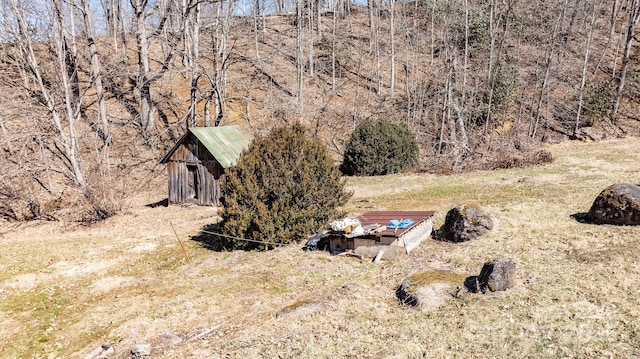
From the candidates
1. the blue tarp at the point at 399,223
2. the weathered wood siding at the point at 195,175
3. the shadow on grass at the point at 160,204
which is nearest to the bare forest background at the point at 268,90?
the shadow on grass at the point at 160,204

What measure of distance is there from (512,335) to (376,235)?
16.6 ft

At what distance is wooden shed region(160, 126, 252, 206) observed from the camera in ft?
68.9

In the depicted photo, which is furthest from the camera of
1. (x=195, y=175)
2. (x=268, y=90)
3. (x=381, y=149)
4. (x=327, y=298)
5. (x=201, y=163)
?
(x=268, y=90)

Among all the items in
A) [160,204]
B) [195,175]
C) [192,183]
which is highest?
[195,175]

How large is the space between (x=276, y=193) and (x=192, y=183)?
999cm

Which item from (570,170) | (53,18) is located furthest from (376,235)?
(53,18)

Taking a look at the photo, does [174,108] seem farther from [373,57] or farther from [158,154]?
[373,57]

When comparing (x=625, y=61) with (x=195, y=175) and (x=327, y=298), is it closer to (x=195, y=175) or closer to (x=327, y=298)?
(x=195, y=175)

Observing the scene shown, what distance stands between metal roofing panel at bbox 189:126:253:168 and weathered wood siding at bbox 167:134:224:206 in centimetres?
44

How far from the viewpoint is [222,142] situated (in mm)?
21719

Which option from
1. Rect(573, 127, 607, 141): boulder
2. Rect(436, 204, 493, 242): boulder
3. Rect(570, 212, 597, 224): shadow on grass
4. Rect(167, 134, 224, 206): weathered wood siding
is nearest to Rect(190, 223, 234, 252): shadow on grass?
Rect(167, 134, 224, 206): weathered wood siding

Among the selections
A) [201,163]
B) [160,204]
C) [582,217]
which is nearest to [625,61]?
[582,217]

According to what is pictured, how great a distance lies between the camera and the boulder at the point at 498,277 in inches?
352

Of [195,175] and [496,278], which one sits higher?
[195,175]
